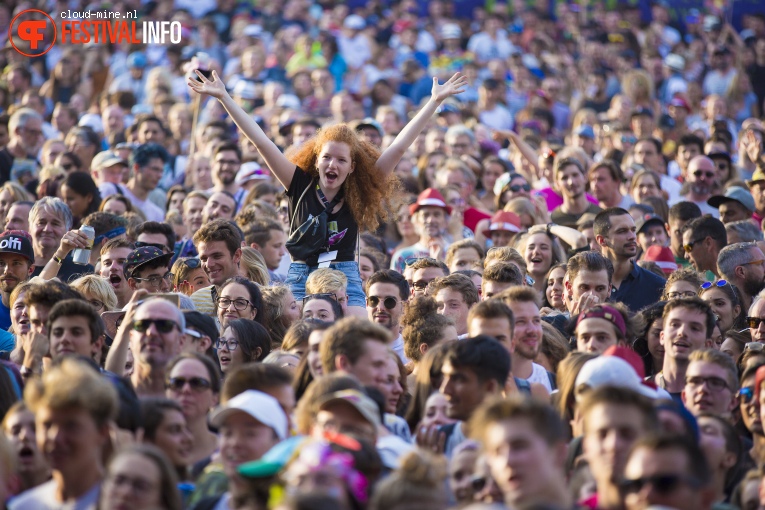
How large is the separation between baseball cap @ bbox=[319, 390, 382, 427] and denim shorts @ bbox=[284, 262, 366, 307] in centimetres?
316

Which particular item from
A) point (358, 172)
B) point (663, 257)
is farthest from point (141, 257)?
point (663, 257)

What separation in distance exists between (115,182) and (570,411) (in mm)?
7220

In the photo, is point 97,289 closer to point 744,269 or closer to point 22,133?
point 744,269

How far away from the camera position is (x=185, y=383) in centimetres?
593

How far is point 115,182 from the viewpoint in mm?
12188

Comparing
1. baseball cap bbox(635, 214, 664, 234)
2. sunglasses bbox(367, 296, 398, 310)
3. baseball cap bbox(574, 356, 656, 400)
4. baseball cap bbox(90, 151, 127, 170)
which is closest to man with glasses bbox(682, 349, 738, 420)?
baseball cap bbox(574, 356, 656, 400)

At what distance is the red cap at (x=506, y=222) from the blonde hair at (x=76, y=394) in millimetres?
6230

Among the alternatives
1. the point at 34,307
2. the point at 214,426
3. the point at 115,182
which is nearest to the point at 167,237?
the point at 34,307

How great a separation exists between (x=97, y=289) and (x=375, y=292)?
1.82m

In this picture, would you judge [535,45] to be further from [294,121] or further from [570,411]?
[570,411]

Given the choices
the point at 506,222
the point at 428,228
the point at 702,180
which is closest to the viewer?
the point at 428,228

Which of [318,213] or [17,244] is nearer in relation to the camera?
[318,213]

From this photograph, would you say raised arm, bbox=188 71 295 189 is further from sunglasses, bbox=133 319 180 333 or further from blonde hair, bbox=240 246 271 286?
sunglasses, bbox=133 319 180 333

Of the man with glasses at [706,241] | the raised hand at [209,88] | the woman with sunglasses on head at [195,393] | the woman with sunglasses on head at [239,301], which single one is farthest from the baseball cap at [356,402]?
the man with glasses at [706,241]
